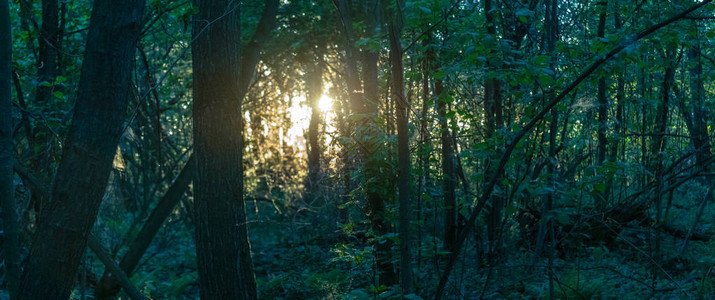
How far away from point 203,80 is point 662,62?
5.58 meters

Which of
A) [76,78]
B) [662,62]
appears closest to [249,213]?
[76,78]

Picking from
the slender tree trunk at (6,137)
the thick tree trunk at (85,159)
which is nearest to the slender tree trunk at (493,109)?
the thick tree trunk at (85,159)

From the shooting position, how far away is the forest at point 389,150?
400cm

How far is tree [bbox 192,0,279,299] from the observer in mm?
5742

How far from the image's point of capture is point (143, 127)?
35.5 ft

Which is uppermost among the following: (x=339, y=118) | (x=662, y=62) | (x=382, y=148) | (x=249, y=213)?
(x=662, y=62)

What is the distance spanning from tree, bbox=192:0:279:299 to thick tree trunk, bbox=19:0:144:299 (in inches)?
67.4

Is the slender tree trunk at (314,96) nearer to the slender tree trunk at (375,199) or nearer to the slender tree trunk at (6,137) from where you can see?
the slender tree trunk at (375,199)

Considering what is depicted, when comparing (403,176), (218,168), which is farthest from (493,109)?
(218,168)

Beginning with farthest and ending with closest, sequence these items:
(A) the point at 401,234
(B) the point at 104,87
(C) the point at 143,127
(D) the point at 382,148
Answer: (C) the point at 143,127 < (D) the point at 382,148 < (A) the point at 401,234 < (B) the point at 104,87

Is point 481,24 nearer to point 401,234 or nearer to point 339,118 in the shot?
point 339,118

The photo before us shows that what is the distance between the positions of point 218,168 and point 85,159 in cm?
191

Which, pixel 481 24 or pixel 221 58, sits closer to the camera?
pixel 221 58

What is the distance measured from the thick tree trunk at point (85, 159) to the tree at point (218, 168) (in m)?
1.71
